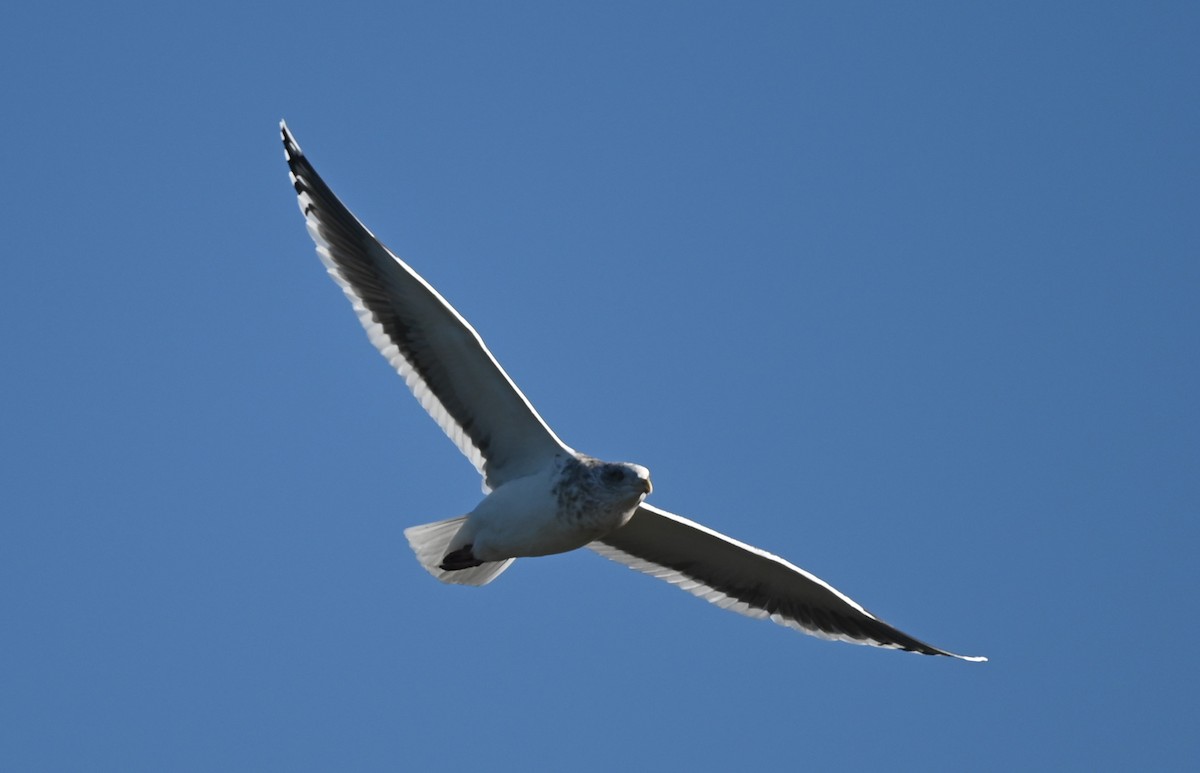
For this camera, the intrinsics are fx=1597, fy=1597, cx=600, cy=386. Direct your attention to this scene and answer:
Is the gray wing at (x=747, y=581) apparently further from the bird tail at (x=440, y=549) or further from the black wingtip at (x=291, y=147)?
the black wingtip at (x=291, y=147)

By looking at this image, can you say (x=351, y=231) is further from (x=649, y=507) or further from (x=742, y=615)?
(x=742, y=615)

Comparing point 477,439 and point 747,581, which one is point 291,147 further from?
point 747,581

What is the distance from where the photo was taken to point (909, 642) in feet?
37.6

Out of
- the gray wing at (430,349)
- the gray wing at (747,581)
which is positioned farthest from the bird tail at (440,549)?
the gray wing at (747,581)

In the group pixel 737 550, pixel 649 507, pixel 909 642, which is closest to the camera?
pixel 649 507

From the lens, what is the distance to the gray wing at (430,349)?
31.9 feet

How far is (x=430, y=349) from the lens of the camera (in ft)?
32.6

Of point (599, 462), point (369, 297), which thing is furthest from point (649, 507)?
point (369, 297)

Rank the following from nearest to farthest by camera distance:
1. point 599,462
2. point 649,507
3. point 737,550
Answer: point 599,462
point 649,507
point 737,550

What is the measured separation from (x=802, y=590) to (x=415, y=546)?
284cm

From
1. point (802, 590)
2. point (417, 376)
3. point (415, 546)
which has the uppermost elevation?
point (802, 590)

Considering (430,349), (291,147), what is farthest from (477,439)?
(291,147)

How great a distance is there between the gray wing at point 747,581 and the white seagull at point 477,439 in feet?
0.29

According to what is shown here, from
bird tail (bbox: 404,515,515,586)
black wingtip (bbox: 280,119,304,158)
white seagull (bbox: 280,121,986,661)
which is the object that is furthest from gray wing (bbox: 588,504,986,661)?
black wingtip (bbox: 280,119,304,158)
